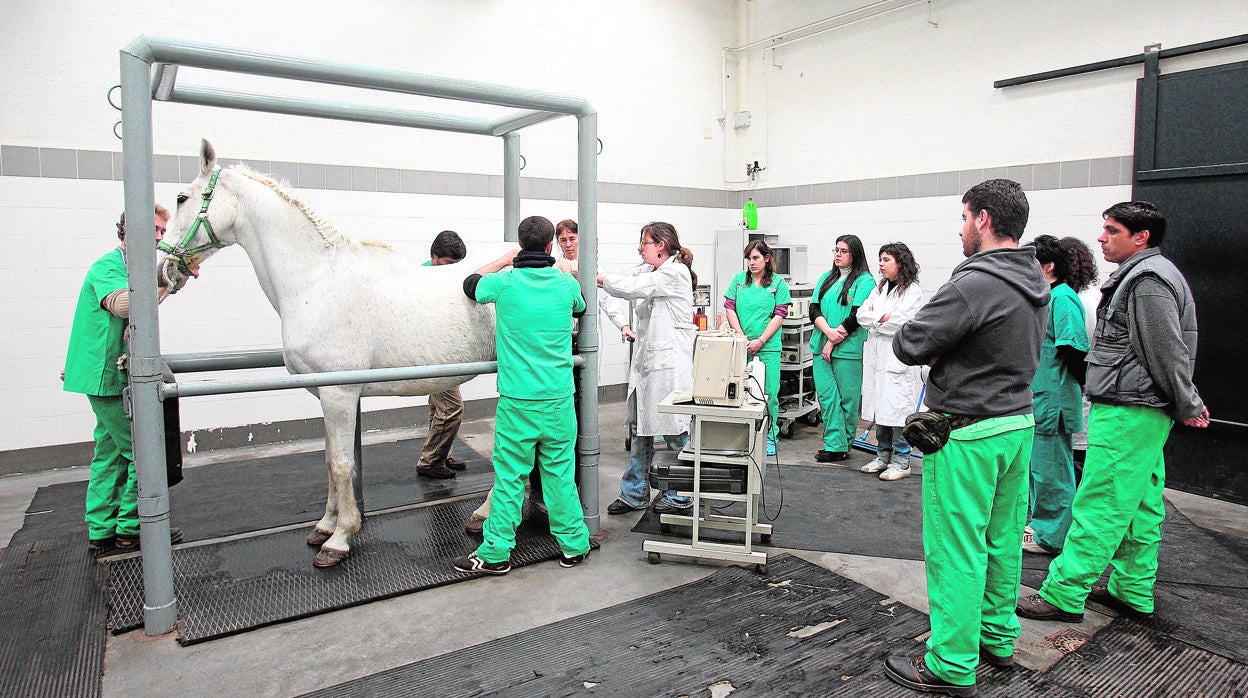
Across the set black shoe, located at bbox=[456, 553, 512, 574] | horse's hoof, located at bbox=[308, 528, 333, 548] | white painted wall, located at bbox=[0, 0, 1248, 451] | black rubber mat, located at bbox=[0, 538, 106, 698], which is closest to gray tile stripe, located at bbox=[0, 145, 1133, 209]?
white painted wall, located at bbox=[0, 0, 1248, 451]

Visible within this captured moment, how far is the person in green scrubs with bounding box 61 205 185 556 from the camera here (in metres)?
3.42

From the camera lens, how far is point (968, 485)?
2.37m

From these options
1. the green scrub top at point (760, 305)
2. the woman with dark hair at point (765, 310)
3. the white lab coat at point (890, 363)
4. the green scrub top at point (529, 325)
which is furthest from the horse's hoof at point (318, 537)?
the white lab coat at point (890, 363)

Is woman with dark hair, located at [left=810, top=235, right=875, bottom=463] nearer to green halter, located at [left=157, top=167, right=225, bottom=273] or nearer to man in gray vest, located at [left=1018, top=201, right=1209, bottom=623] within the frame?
man in gray vest, located at [left=1018, top=201, right=1209, bottom=623]

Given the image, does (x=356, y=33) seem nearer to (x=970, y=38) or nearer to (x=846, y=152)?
(x=846, y=152)

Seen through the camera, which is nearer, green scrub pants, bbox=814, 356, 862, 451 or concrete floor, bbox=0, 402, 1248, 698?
concrete floor, bbox=0, 402, 1248, 698

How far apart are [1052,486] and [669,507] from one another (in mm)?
1922

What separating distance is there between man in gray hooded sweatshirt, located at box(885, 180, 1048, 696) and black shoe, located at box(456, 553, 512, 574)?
1.74m

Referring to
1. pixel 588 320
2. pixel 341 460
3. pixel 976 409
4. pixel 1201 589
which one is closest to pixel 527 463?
pixel 588 320

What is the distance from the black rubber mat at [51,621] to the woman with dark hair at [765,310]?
13.2 feet

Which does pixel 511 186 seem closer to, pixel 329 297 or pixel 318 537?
pixel 329 297

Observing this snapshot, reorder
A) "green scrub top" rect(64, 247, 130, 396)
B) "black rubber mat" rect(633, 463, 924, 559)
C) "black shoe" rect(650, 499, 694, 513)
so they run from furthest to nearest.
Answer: "black shoe" rect(650, 499, 694, 513) → "black rubber mat" rect(633, 463, 924, 559) → "green scrub top" rect(64, 247, 130, 396)

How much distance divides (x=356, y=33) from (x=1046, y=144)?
5.32 meters

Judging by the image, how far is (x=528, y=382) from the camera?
3.25 meters
